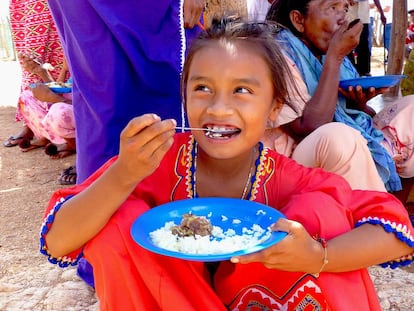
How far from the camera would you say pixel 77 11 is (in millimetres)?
1820

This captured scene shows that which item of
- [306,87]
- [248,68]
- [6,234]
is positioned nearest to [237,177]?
[248,68]

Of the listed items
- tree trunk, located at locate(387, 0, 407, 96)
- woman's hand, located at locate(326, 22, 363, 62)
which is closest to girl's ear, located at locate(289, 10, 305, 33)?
woman's hand, located at locate(326, 22, 363, 62)

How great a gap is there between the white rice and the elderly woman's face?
1292mm

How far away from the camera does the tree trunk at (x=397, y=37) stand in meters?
5.69

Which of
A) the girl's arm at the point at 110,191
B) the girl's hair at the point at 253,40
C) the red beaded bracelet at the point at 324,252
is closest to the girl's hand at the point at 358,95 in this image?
the girl's hair at the point at 253,40

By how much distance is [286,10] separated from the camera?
7.84 ft

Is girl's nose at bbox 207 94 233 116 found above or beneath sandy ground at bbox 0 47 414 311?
above

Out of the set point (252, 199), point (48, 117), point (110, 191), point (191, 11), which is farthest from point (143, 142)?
point (48, 117)

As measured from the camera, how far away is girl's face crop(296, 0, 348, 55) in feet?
7.39

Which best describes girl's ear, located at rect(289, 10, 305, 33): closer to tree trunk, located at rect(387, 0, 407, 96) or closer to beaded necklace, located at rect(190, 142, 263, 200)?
beaded necklace, located at rect(190, 142, 263, 200)

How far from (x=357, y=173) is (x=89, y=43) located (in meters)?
1.17

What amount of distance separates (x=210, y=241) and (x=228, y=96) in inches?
16.6

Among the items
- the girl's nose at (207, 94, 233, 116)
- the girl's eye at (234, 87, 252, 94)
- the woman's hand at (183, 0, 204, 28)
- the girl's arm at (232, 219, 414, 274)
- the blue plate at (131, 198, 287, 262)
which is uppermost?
the woman's hand at (183, 0, 204, 28)

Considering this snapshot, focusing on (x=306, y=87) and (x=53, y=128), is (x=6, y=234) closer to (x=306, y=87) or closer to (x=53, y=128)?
(x=53, y=128)
